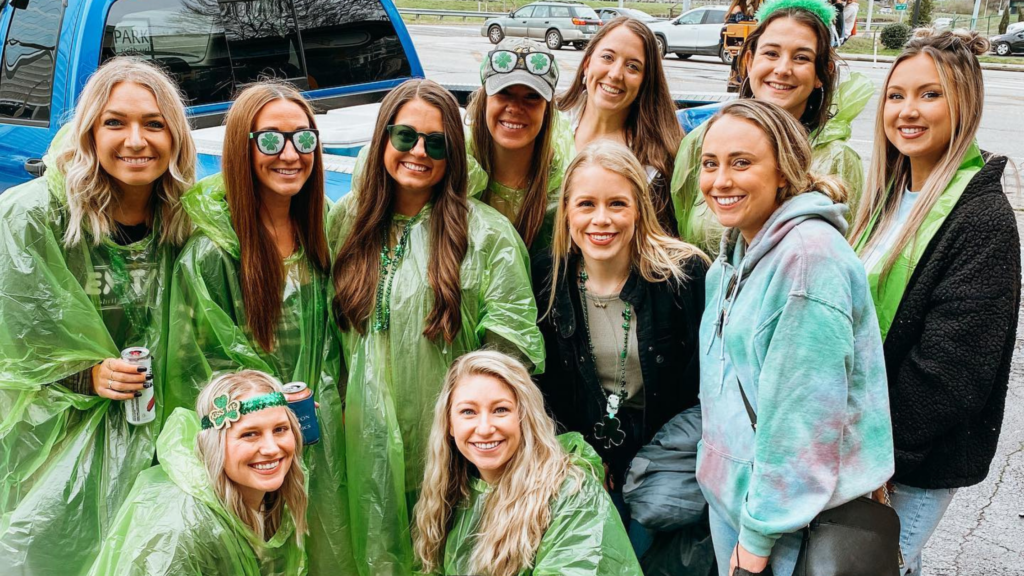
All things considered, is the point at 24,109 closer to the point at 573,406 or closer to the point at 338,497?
the point at 338,497

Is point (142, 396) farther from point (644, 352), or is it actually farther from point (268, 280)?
point (644, 352)

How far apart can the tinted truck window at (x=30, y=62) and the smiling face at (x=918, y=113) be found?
3.77 m

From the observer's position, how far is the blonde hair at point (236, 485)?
97.5 inches

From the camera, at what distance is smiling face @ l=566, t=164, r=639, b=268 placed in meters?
2.62

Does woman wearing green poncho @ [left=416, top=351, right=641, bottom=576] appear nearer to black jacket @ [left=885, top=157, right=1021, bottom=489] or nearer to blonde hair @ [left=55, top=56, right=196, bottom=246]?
black jacket @ [left=885, top=157, right=1021, bottom=489]

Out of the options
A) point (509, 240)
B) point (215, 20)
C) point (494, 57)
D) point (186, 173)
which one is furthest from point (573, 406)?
point (215, 20)

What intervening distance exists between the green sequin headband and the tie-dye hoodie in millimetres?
1314

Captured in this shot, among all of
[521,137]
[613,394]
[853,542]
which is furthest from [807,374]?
[521,137]

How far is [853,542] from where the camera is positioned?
196 cm

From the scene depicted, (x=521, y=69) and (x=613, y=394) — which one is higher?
(x=521, y=69)

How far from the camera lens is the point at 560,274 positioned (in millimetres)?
2775

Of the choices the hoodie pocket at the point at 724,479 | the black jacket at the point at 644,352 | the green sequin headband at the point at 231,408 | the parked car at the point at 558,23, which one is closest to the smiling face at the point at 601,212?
the black jacket at the point at 644,352

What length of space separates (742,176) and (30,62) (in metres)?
3.89

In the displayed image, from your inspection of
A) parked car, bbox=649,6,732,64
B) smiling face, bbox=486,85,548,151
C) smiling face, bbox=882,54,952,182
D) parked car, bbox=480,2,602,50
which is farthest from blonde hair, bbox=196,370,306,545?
parked car, bbox=480,2,602,50
